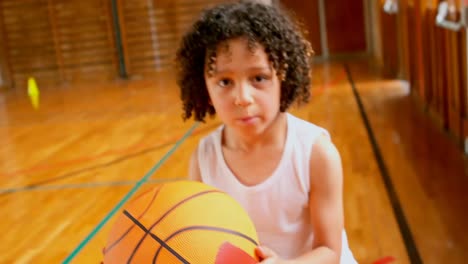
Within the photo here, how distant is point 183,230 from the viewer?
1214mm

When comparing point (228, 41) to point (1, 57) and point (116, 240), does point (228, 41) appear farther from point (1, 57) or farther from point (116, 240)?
point (1, 57)

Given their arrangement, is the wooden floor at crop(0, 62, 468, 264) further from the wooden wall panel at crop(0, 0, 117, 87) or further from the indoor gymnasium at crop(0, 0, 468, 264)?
the wooden wall panel at crop(0, 0, 117, 87)

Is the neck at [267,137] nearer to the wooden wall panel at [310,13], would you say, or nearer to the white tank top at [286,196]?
the white tank top at [286,196]

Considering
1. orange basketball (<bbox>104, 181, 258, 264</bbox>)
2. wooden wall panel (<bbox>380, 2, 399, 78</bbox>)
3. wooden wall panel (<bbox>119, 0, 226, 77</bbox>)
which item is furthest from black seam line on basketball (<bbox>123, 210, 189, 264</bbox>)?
wooden wall panel (<bbox>119, 0, 226, 77</bbox>)

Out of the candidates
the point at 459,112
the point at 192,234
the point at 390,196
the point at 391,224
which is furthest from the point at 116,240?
the point at 459,112

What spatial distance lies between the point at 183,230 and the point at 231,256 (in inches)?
4.4

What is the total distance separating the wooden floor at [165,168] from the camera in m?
2.49

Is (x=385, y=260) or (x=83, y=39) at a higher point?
(x=83, y=39)

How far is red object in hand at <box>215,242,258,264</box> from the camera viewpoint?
46.3 inches

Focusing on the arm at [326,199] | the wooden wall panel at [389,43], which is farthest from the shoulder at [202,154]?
the wooden wall panel at [389,43]

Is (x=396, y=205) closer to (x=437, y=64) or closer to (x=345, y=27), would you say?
(x=437, y=64)

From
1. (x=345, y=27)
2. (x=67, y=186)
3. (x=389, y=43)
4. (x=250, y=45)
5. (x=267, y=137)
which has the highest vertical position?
(x=250, y=45)

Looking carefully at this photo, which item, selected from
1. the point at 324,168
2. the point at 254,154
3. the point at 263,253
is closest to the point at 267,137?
the point at 254,154

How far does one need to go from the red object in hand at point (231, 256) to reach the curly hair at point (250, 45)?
400mm
